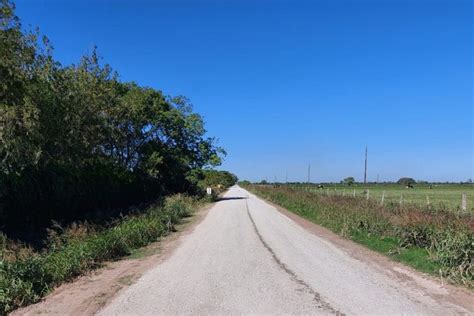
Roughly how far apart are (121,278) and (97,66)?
23.3 meters

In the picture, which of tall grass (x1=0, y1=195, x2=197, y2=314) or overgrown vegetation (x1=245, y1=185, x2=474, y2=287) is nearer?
tall grass (x1=0, y1=195, x2=197, y2=314)

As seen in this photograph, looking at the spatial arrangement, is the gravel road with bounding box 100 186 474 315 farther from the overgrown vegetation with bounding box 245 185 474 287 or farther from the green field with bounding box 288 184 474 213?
the green field with bounding box 288 184 474 213

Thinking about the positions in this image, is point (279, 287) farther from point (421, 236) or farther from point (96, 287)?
point (421, 236)

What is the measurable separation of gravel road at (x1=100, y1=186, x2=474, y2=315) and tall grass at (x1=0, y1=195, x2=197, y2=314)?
5.38 feet

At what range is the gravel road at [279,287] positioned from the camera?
7.37 meters

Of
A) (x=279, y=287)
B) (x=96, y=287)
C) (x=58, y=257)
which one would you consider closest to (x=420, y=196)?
(x=279, y=287)

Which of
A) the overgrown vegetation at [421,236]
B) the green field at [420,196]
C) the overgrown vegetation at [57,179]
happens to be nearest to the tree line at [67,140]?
the overgrown vegetation at [57,179]

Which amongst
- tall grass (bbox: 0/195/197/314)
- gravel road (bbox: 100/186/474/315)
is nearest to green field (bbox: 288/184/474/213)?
gravel road (bbox: 100/186/474/315)

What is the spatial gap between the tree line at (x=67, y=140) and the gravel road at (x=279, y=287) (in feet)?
25.9

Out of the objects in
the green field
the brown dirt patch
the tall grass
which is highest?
the green field

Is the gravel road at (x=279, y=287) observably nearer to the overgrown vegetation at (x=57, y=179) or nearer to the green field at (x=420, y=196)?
the overgrown vegetation at (x=57, y=179)

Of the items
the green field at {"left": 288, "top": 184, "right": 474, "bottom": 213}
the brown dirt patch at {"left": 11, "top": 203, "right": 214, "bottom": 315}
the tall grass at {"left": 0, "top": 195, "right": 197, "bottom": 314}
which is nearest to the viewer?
the brown dirt patch at {"left": 11, "top": 203, "right": 214, "bottom": 315}

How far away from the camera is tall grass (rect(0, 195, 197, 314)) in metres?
8.30

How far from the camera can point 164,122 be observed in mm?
46156
